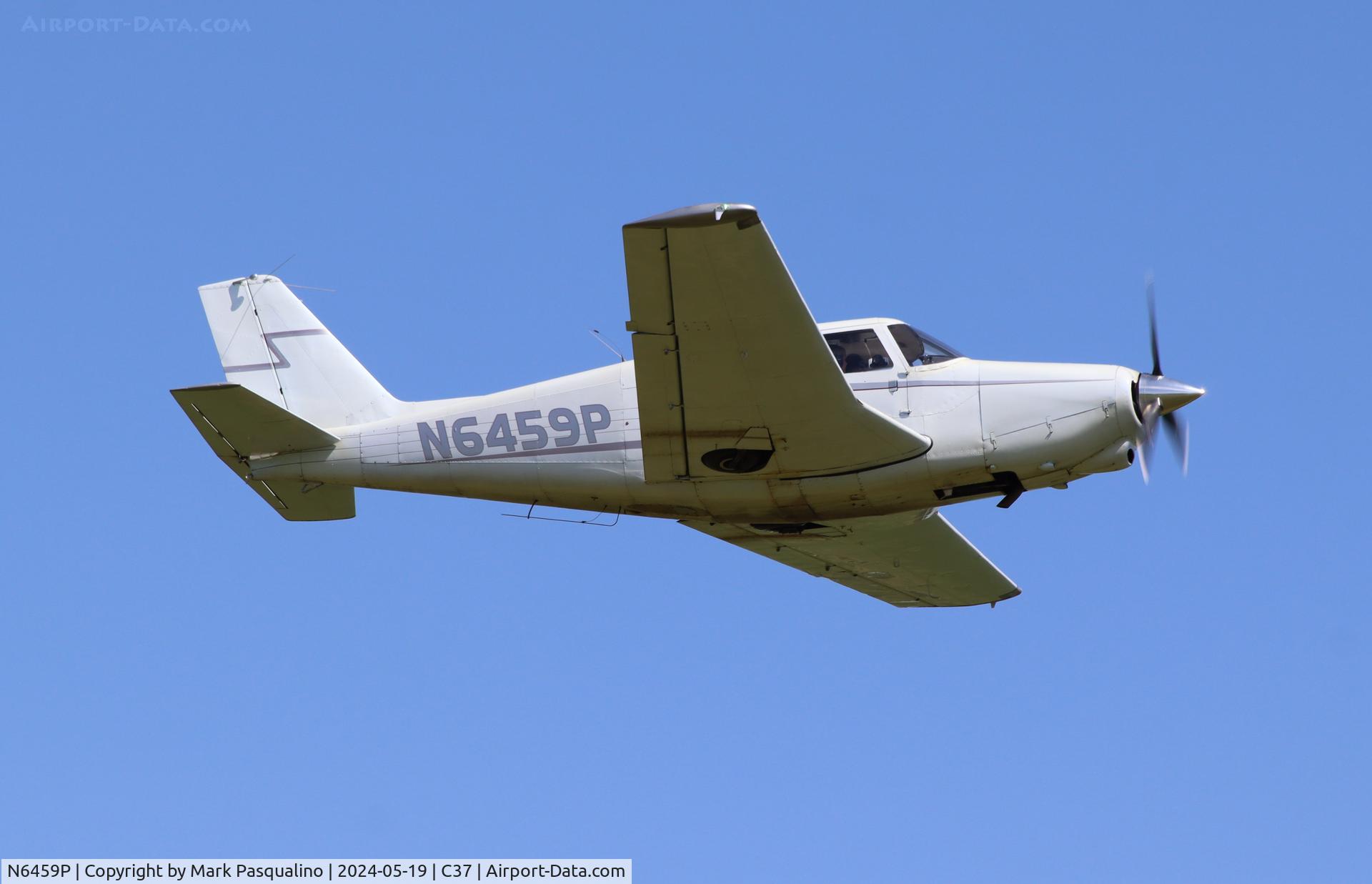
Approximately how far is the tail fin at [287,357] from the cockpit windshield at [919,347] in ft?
20.4

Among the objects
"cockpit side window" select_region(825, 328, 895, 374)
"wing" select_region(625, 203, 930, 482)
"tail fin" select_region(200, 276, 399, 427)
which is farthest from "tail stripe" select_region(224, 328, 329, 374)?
"cockpit side window" select_region(825, 328, 895, 374)

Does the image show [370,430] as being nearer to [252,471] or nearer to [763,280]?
[252,471]

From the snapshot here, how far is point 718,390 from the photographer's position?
1545cm

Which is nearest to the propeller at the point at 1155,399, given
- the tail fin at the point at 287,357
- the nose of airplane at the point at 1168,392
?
the nose of airplane at the point at 1168,392

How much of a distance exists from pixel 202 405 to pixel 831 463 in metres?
7.14

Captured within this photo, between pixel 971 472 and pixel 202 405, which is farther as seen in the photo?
pixel 202 405

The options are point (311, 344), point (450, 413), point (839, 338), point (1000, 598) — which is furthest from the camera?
point (1000, 598)

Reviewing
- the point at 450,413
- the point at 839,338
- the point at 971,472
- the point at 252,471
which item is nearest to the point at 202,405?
the point at 252,471

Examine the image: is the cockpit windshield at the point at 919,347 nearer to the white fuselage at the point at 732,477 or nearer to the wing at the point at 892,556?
the white fuselage at the point at 732,477

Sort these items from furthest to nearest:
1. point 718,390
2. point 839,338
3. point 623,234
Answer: point 839,338 < point 718,390 < point 623,234

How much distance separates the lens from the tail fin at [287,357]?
18938 millimetres

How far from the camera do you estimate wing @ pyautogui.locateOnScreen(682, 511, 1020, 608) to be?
1866cm

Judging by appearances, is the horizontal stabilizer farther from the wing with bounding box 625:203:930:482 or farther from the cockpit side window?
the cockpit side window

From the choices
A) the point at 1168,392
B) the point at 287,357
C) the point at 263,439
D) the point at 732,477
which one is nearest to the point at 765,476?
the point at 732,477
